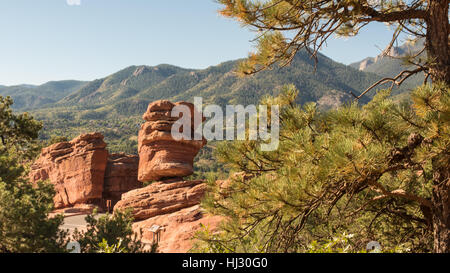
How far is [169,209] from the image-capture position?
14.3 meters

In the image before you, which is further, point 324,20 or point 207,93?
point 207,93

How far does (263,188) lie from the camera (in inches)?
110

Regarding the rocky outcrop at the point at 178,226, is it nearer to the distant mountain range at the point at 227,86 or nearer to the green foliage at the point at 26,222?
the green foliage at the point at 26,222

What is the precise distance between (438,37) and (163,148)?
14.4 meters

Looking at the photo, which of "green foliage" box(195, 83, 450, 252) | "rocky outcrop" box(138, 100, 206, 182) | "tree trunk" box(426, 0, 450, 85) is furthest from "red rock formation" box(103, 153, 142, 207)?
"tree trunk" box(426, 0, 450, 85)

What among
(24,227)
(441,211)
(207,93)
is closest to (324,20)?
(441,211)

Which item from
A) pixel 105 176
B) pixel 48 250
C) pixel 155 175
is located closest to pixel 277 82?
pixel 105 176

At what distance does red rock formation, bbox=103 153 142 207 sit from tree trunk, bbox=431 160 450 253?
77.8 ft

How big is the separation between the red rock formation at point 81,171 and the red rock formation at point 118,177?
869mm

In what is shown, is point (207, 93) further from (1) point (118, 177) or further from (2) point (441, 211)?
(2) point (441, 211)

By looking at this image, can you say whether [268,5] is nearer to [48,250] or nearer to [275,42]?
[275,42]

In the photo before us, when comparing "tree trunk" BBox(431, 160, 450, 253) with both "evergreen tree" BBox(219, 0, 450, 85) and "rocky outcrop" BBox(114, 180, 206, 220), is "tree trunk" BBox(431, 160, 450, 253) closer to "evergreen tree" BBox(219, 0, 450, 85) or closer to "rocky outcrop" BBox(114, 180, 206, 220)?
"evergreen tree" BBox(219, 0, 450, 85)

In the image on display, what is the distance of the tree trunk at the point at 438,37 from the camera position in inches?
123
